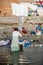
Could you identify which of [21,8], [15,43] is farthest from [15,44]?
[21,8]

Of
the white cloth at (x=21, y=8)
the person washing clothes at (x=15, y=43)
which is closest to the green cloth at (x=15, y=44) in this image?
the person washing clothes at (x=15, y=43)

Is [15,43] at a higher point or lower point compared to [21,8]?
lower

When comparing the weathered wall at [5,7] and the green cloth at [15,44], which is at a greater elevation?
the weathered wall at [5,7]

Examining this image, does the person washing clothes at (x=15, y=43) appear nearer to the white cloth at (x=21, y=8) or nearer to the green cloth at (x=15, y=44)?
the green cloth at (x=15, y=44)

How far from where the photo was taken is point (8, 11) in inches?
91.4

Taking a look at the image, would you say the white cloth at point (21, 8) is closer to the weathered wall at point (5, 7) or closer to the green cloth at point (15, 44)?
the weathered wall at point (5, 7)

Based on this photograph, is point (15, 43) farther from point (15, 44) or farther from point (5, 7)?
point (5, 7)

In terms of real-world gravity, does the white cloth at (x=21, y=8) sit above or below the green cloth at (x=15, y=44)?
above

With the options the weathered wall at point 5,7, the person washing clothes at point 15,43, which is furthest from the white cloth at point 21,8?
the person washing clothes at point 15,43

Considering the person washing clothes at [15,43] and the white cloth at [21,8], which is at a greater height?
the white cloth at [21,8]

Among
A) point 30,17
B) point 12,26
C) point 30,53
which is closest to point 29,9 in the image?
point 30,17

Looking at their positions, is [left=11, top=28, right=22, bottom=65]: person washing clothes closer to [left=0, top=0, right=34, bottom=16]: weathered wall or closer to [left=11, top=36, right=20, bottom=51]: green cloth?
[left=11, top=36, right=20, bottom=51]: green cloth

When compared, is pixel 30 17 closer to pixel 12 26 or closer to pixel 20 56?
pixel 12 26

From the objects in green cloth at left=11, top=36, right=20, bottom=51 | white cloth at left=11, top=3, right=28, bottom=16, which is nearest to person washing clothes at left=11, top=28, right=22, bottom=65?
green cloth at left=11, top=36, right=20, bottom=51
